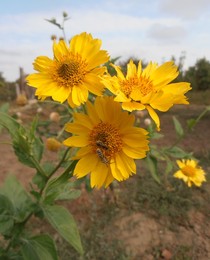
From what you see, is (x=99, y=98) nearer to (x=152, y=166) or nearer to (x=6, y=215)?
(x=6, y=215)

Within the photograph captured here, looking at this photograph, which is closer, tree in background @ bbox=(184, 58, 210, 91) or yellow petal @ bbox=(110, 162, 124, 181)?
yellow petal @ bbox=(110, 162, 124, 181)

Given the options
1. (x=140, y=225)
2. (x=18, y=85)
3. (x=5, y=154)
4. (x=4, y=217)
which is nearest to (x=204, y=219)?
(x=140, y=225)

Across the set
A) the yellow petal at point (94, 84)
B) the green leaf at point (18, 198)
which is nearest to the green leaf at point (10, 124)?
the yellow petal at point (94, 84)

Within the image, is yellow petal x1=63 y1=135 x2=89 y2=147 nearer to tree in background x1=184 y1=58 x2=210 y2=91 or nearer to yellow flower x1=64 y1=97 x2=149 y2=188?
yellow flower x1=64 y1=97 x2=149 y2=188

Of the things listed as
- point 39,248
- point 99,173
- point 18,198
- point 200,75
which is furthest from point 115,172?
point 200,75

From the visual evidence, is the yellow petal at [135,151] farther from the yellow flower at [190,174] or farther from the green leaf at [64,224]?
the yellow flower at [190,174]

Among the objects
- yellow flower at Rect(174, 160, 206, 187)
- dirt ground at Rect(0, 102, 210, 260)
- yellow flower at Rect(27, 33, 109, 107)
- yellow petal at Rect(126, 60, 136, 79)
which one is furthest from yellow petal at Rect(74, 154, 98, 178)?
yellow flower at Rect(174, 160, 206, 187)

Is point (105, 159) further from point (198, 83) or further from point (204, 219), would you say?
point (198, 83)
